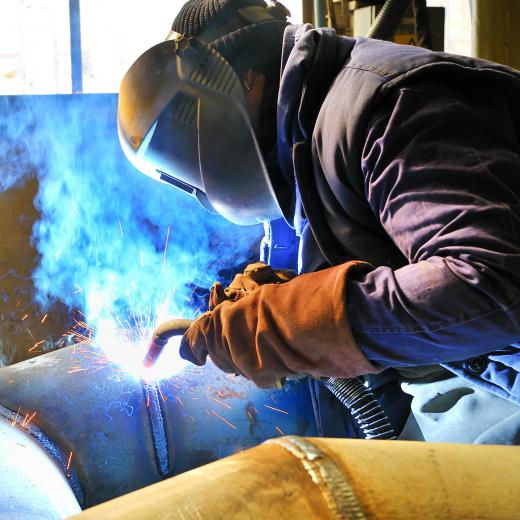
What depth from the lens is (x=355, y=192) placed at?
130 centimetres

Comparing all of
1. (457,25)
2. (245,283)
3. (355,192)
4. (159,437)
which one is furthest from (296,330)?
(457,25)

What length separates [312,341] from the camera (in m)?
1.21

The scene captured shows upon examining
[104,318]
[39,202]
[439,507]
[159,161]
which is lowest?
[104,318]

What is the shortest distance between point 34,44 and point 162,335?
83.2 inches

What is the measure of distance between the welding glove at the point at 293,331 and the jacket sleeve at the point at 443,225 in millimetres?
34

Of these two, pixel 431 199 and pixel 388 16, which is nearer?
pixel 431 199

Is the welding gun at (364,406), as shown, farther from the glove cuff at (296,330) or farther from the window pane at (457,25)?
the window pane at (457,25)

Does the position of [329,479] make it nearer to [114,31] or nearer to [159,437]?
[159,437]

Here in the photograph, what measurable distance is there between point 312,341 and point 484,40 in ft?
9.02

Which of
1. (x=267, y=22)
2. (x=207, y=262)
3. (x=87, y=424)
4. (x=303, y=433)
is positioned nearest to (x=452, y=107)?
(x=267, y=22)

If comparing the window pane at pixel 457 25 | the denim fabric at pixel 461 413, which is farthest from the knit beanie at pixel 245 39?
the window pane at pixel 457 25

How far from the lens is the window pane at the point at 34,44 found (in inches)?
122

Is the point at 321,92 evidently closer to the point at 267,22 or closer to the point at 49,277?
the point at 267,22

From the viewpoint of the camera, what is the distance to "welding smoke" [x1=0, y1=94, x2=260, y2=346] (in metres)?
2.82
